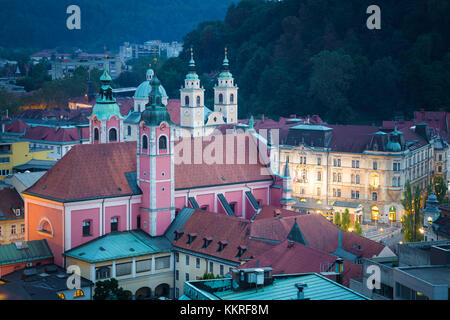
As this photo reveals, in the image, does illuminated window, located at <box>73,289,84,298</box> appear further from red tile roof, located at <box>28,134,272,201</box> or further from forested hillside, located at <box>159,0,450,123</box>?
forested hillside, located at <box>159,0,450,123</box>

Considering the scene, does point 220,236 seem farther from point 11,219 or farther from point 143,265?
point 11,219

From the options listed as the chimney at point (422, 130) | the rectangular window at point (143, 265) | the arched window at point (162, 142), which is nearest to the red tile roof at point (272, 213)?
the arched window at point (162, 142)

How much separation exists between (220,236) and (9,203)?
52.7 feet

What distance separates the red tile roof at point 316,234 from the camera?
4356 centimetres

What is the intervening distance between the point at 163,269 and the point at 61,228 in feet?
20.8

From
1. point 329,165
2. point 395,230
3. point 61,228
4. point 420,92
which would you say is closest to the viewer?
point 61,228

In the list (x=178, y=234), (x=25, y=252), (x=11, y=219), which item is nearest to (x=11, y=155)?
(x=11, y=219)

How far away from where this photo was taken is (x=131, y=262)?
147 ft

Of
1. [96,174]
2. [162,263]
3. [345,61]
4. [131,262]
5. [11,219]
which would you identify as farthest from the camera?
[345,61]

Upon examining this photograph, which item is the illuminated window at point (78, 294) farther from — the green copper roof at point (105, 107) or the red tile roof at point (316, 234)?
the green copper roof at point (105, 107)


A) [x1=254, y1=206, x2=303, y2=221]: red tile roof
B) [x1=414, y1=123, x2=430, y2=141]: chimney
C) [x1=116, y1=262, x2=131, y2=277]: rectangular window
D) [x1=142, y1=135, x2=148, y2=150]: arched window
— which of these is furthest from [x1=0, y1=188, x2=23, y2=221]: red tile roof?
[x1=414, y1=123, x2=430, y2=141]: chimney
